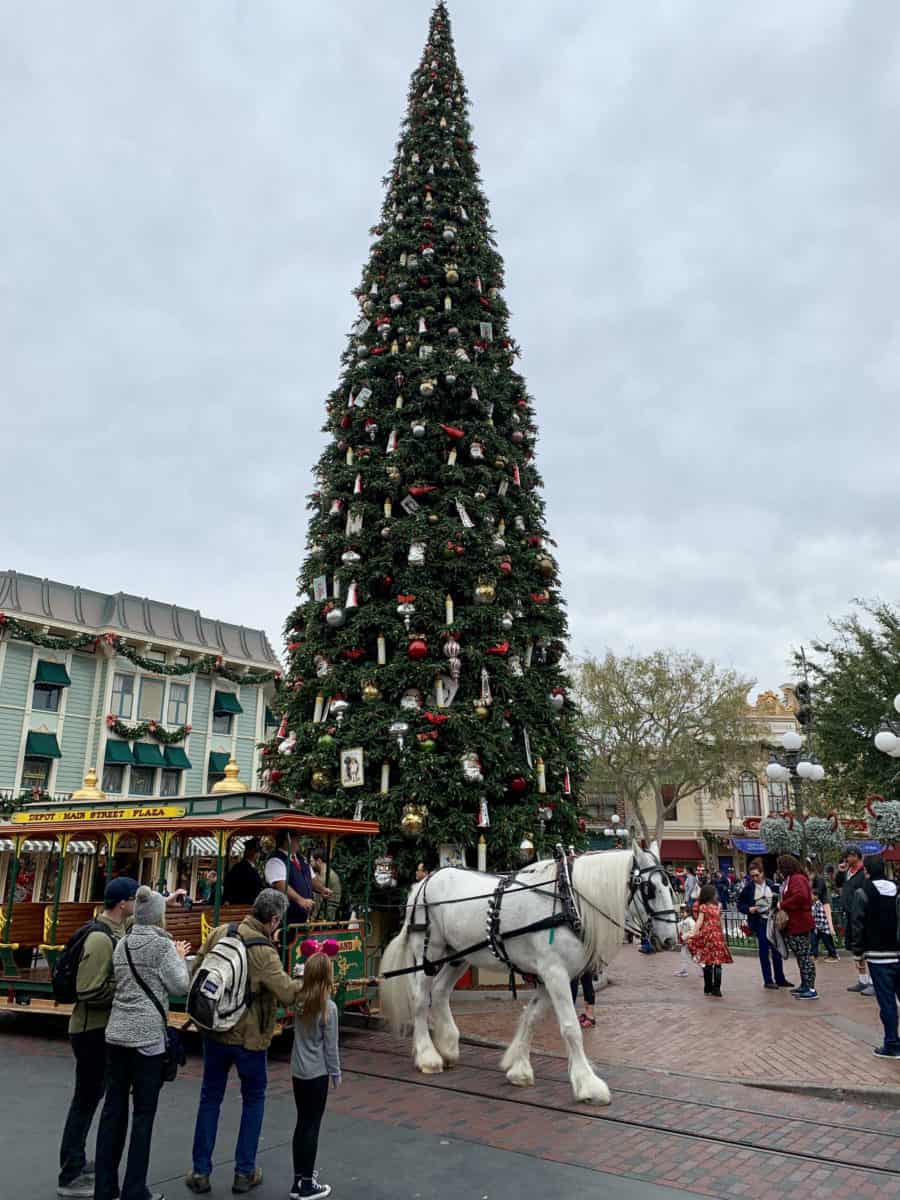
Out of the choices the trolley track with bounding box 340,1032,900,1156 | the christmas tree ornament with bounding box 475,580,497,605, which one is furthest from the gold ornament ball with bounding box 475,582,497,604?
the trolley track with bounding box 340,1032,900,1156

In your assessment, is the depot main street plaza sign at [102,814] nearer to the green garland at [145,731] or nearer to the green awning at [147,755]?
the green garland at [145,731]

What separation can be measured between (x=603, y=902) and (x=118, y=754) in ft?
93.3

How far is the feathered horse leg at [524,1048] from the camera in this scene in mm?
7641

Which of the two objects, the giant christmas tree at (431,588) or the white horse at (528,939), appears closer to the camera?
the white horse at (528,939)

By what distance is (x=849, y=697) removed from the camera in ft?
86.9

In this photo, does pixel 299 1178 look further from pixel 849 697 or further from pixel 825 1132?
pixel 849 697

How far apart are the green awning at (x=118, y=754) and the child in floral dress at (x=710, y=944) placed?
2546cm

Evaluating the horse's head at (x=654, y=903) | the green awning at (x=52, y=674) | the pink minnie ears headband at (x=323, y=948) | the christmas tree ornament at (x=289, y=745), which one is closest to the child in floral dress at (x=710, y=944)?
the horse's head at (x=654, y=903)

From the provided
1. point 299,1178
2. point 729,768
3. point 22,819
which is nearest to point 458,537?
point 22,819

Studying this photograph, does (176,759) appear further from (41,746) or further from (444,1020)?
(444,1020)

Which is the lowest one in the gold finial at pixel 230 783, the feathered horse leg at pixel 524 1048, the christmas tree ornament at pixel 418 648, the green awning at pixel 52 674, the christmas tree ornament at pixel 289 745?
the feathered horse leg at pixel 524 1048

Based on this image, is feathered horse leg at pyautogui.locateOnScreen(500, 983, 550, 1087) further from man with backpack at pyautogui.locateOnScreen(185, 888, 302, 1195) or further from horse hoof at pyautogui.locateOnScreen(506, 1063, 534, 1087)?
man with backpack at pyautogui.locateOnScreen(185, 888, 302, 1195)

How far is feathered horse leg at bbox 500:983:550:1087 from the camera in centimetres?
764

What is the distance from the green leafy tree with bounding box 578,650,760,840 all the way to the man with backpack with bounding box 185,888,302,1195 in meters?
34.8
